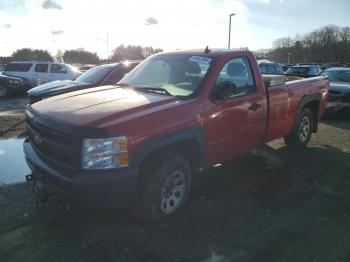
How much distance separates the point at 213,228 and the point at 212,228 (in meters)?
0.01

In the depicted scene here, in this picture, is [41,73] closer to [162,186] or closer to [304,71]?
[304,71]

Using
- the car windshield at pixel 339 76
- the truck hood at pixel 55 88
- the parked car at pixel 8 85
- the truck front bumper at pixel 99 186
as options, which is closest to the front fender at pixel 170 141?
the truck front bumper at pixel 99 186

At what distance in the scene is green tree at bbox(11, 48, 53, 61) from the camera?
59219mm

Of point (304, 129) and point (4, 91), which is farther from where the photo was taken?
point (4, 91)

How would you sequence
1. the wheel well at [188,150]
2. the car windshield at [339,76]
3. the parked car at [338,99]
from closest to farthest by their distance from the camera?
the wheel well at [188,150]
the parked car at [338,99]
the car windshield at [339,76]

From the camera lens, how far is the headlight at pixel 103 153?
3.53m

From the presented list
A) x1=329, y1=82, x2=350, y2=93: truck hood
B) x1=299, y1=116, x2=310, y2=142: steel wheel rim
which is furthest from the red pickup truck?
x1=329, y1=82, x2=350, y2=93: truck hood

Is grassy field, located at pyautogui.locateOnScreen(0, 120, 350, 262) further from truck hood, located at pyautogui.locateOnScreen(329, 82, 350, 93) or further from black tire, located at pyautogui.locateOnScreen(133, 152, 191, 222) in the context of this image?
truck hood, located at pyautogui.locateOnScreen(329, 82, 350, 93)

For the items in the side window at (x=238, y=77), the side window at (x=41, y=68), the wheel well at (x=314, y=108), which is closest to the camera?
the side window at (x=238, y=77)

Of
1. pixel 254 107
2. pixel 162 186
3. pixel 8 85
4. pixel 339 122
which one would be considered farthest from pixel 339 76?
pixel 8 85

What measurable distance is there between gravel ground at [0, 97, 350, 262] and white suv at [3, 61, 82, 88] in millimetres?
15005

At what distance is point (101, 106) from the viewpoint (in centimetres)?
410

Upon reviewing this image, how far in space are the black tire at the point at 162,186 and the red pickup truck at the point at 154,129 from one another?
11 mm

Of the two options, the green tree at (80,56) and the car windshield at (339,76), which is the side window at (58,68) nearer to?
the car windshield at (339,76)
